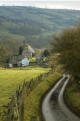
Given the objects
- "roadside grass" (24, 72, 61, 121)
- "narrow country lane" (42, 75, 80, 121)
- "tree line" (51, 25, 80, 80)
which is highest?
"tree line" (51, 25, 80, 80)

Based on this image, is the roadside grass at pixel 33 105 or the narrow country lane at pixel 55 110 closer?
the roadside grass at pixel 33 105

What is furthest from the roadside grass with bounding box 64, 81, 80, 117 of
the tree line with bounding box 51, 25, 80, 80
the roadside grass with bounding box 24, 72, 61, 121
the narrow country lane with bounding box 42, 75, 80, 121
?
the roadside grass with bounding box 24, 72, 61, 121

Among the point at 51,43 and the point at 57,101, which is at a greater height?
the point at 51,43

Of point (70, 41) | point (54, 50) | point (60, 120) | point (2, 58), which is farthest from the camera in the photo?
point (2, 58)

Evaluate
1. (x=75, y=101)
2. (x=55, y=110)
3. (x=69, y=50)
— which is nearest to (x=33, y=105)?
(x=55, y=110)

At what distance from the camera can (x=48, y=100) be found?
53188 millimetres

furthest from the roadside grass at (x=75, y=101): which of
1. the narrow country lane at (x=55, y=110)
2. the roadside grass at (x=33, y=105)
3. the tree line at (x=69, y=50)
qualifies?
the roadside grass at (x=33, y=105)

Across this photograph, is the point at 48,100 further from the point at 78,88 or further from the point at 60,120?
the point at 60,120

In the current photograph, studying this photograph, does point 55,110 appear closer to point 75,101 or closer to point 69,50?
point 75,101

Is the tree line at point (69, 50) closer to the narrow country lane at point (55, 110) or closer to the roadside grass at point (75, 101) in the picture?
the roadside grass at point (75, 101)

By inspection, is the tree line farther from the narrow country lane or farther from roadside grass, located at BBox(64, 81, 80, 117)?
the narrow country lane

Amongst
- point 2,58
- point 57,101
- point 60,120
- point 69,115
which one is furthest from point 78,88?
point 2,58

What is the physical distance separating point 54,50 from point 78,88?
40.9 ft

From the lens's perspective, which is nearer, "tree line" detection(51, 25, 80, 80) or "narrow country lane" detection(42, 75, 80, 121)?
"narrow country lane" detection(42, 75, 80, 121)
